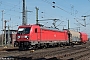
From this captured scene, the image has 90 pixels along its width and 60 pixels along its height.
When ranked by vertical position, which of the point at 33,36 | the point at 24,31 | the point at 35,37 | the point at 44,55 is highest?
the point at 24,31

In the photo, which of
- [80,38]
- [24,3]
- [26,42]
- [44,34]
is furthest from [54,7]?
[80,38]

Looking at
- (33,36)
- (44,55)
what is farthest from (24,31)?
(44,55)

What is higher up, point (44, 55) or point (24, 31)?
point (24, 31)

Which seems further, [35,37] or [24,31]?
[35,37]

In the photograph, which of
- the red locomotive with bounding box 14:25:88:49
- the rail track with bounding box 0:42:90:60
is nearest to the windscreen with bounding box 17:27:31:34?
the red locomotive with bounding box 14:25:88:49

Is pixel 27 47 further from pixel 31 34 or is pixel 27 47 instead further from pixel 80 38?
pixel 80 38

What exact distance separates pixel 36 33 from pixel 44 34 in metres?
3.11

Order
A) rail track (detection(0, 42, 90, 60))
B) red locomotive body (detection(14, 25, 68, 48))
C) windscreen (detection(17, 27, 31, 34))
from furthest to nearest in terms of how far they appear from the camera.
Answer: windscreen (detection(17, 27, 31, 34)) → red locomotive body (detection(14, 25, 68, 48)) → rail track (detection(0, 42, 90, 60))

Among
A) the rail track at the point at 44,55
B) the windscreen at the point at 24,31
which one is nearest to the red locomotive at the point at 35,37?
the windscreen at the point at 24,31

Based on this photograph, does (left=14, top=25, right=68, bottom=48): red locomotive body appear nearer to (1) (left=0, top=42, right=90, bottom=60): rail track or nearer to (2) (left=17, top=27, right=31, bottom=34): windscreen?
(2) (left=17, top=27, right=31, bottom=34): windscreen

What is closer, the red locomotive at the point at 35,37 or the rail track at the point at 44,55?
the rail track at the point at 44,55

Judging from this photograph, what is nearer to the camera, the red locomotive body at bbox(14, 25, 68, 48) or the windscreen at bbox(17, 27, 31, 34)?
the red locomotive body at bbox(14, 25, 68, 48)

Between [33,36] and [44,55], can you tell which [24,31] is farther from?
[44,55]

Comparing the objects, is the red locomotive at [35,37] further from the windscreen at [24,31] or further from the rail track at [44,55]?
the rail track at [44,55]
